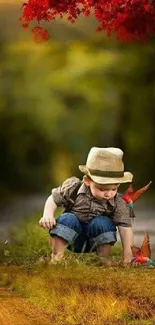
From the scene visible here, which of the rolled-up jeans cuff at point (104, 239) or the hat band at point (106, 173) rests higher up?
the hat band at point (106, 173)

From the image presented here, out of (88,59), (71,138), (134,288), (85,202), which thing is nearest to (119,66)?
(88,59)

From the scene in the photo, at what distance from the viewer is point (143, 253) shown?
5074 millimetres

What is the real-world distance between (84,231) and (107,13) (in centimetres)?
127

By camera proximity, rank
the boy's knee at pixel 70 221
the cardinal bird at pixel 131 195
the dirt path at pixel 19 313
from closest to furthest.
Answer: the dirt path at pixel 19 313
the boy's knee at pixel 70 221
the cardinal bird at pixel 131 195

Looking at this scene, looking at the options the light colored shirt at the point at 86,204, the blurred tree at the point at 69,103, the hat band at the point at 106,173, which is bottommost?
the light colored shirt at the point at 86,204

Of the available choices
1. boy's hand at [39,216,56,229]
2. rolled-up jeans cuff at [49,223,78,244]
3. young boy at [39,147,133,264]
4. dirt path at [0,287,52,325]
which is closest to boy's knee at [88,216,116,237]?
young boy at [39,147,133,264]

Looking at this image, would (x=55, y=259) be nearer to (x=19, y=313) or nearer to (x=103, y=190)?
(x=103, y=190)

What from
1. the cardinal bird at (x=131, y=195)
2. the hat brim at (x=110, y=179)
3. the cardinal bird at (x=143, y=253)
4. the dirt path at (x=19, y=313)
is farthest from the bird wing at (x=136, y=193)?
the dirt path at (x=19, y=313)

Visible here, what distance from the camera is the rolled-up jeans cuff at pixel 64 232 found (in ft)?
16.3

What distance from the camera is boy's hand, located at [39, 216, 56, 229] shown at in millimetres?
4965

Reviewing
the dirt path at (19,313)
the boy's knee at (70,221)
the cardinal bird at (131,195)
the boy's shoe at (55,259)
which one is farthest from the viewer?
the cardinal bird at (131,195)

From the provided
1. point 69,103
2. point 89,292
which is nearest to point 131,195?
point 69,103

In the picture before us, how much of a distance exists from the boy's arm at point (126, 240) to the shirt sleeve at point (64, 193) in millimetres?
338

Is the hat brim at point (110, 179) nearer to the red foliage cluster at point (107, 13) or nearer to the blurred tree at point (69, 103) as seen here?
the blurred tree at point (69, 103)
